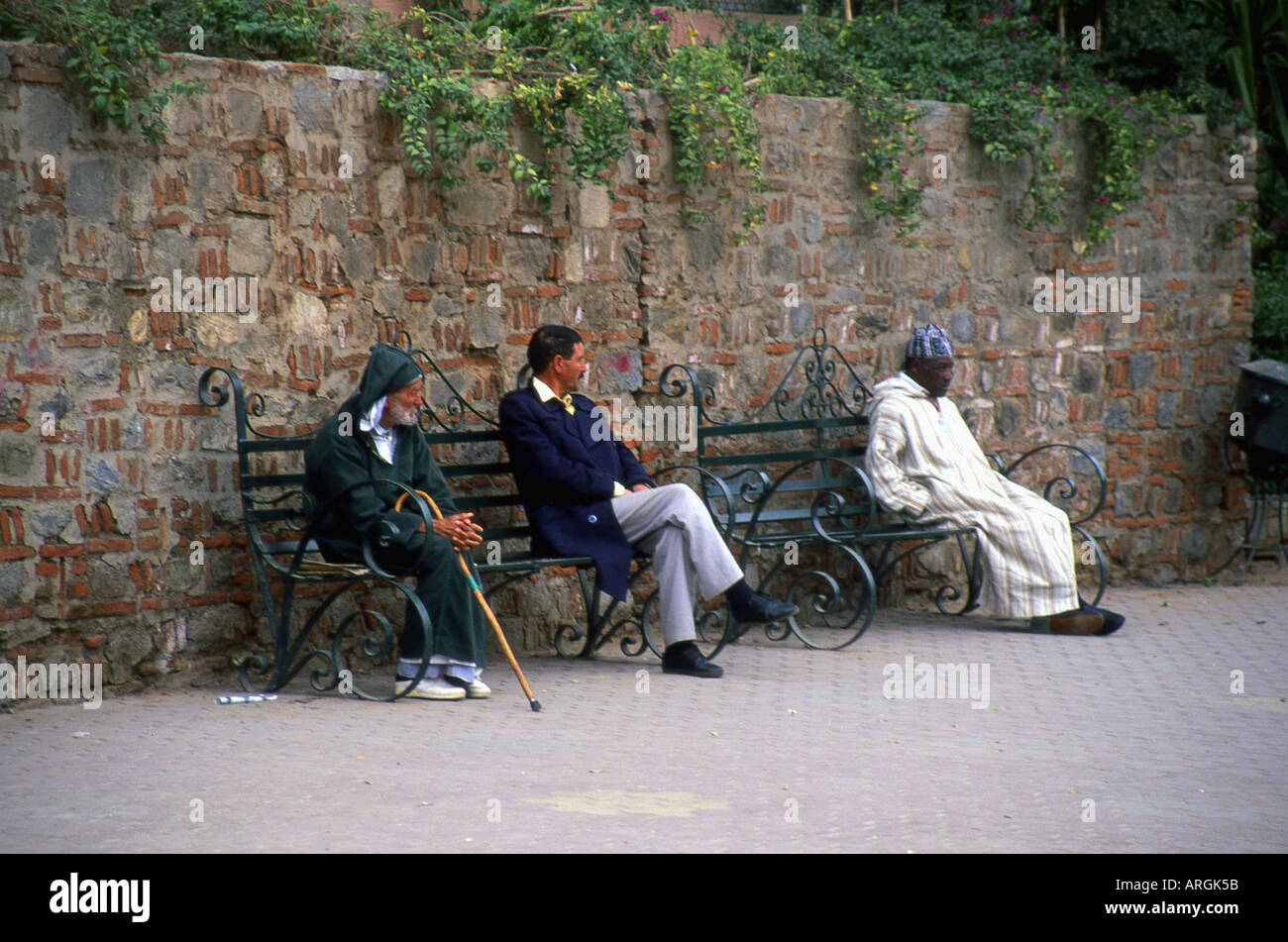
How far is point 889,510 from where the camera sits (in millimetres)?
8156

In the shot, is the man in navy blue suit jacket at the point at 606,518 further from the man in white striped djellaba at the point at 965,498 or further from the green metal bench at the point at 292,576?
the man in white striped djellaba at the point at 965,498

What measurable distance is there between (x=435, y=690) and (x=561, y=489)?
1117mm

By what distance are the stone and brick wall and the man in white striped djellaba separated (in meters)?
0.55

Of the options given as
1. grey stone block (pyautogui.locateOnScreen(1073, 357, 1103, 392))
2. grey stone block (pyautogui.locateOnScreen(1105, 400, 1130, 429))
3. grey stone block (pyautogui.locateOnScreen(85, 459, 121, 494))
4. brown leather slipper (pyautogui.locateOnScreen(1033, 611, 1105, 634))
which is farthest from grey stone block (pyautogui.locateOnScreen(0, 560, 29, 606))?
grey stone block (pyautogui.locateOnScreen(1105, 400, 1130, 429))

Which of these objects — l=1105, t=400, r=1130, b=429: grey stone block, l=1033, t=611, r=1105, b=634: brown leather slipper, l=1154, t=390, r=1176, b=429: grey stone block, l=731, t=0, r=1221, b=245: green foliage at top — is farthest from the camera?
l=1154, t=390, r=1176, b=429: grey stone block

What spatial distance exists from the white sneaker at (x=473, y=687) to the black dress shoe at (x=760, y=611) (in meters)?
1.22

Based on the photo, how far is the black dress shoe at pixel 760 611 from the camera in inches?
272

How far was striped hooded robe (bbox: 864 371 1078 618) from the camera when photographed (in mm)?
8109

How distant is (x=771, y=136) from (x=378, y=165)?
236cm

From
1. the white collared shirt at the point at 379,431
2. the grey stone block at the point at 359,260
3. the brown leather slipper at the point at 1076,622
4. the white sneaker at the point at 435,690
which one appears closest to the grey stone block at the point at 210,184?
the grey stone block at the point at 359,260

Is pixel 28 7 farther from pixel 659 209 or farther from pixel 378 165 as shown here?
pixel 659 209

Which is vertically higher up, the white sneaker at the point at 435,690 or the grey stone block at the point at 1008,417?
the grey stone block at the point at 1008,417

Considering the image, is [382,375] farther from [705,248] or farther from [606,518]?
[705,248]

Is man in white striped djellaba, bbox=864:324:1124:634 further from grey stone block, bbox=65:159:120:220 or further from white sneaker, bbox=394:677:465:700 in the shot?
grey stone block, bbox=65:159:120:220
